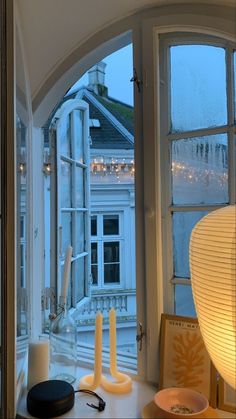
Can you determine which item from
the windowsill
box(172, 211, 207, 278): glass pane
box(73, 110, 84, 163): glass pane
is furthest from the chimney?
the windowsill

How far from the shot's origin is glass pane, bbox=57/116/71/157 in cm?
171

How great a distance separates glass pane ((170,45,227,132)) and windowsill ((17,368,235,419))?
967 mm

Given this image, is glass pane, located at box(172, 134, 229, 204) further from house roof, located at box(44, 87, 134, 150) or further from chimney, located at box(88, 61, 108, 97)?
house roof, located at box(44, 87, 134, 150)

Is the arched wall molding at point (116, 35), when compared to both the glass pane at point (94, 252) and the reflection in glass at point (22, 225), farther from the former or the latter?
the glass pane at point (94, 252)

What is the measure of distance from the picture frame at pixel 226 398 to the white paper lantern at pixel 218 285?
28cm

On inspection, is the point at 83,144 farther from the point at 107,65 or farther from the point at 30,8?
the point at 30,8

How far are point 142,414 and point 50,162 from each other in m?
1.12

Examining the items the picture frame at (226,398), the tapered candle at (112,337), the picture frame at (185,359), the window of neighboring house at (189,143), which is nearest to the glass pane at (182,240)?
the window of neighboring house at (189,143)

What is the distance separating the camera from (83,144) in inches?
77.3

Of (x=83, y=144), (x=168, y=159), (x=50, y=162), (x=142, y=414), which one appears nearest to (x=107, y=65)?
(x=83, y=144)

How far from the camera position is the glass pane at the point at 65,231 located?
5.71 ft

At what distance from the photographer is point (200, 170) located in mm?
1321

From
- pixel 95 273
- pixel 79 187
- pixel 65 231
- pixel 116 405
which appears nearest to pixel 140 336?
pixel 116 405

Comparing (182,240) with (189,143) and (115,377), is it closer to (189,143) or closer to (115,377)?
(189,143)
